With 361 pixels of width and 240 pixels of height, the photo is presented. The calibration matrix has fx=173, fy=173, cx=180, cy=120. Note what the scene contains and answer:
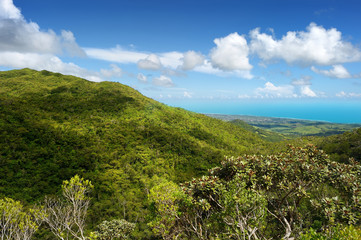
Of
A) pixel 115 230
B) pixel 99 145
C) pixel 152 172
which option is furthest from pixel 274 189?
pixel 99 145

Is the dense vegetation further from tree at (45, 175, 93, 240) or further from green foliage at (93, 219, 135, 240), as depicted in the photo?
tree at (45, 175, 93, 240)

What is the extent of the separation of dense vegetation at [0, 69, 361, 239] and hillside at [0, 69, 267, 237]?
0.48 m

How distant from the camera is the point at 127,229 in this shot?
44.3 meters

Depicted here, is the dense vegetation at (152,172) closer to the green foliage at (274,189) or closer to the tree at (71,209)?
the green foliage at (274,189)

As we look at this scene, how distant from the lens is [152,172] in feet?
300

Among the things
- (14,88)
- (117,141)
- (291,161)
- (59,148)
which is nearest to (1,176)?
(59,148)

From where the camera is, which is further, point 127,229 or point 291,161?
point 127,229

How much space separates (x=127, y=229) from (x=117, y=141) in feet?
232

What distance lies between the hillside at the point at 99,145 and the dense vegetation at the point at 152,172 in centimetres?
48

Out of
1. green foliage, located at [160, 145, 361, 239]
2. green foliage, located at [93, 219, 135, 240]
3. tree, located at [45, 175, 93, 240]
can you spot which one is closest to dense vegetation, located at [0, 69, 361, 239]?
green foliage, located at [160, 145, 361, 239]

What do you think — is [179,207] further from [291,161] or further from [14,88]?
[14,88]

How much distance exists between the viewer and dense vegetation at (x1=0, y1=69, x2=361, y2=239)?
41.4ft

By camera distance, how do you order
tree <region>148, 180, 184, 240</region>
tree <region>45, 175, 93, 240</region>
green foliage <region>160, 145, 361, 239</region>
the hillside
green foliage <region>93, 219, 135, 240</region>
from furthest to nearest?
the hillside, green foliage <region>93, 219, 135, 240</region>, tree <region>45, 175, 93, 240</region>, tree <region>148, 180, 184, 240</region>, green foliage <region>160, 145, 361, 239</region>

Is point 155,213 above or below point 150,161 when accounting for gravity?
above
